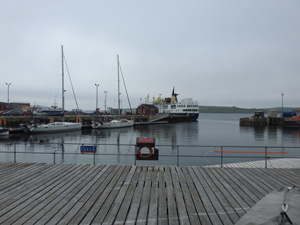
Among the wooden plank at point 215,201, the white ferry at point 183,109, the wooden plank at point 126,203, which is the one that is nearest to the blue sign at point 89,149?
the wooden plank at point 126,203

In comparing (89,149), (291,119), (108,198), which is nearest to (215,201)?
(108,198)

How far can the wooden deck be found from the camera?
440cm

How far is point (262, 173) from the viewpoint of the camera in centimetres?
781

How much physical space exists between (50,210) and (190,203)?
3.10 meters

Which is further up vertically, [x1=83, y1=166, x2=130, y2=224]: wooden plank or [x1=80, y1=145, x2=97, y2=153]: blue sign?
[x1=80, y1=145, x2=97, y2=153]: blue sign

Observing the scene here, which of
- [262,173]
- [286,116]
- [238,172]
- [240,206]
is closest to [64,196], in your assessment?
[240,206]

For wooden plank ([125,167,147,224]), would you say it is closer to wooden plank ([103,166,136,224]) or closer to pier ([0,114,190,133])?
wooden plank ([103,166,136,224])

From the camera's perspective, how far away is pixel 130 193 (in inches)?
223

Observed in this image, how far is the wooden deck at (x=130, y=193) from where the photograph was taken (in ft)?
14.4

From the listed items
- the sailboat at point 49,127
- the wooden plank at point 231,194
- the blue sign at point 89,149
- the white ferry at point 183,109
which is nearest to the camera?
the wooden plank at point 231,194

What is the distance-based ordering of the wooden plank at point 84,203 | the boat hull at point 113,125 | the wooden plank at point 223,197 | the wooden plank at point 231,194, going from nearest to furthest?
the wooden plank at point 84,203
the wooden plank at point 223,197
the wooden plank at point 231,194
the boat hull at point 113,125

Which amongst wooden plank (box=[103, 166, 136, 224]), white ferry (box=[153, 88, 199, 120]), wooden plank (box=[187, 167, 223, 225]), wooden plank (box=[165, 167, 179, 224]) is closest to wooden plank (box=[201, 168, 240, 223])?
wooden plank (box=[187, 167, 223, 225])

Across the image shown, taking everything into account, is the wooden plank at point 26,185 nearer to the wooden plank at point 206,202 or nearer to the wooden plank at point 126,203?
the wooden plank at point 126,203

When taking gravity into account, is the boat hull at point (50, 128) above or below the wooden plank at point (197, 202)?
below
